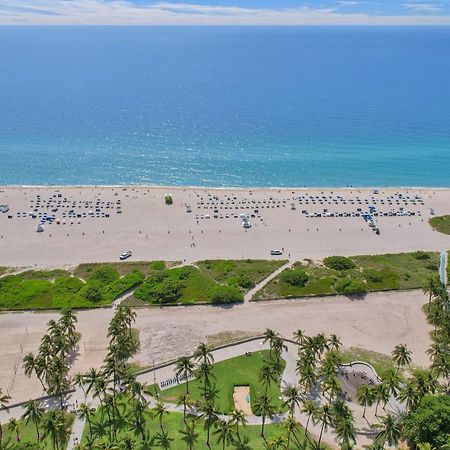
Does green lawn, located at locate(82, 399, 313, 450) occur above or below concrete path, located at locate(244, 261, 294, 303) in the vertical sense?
below

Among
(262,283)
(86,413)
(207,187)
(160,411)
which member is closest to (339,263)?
(262,283)

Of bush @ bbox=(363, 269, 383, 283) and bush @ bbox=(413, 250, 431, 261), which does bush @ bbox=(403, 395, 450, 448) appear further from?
bush @ bbox=(413, 250, 431, 261)

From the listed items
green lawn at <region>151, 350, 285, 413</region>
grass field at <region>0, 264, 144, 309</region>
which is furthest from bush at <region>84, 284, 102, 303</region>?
green lawn at <region>151, 350, 285, 413</region>

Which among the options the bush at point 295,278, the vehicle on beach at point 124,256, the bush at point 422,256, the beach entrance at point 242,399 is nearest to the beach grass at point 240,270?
the bush at point 295,278

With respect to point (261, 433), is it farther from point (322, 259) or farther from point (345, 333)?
point (322, 259)

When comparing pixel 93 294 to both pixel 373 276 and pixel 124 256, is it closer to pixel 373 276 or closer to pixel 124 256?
pixel 124 256

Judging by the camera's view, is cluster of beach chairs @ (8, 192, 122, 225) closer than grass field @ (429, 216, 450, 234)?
No
